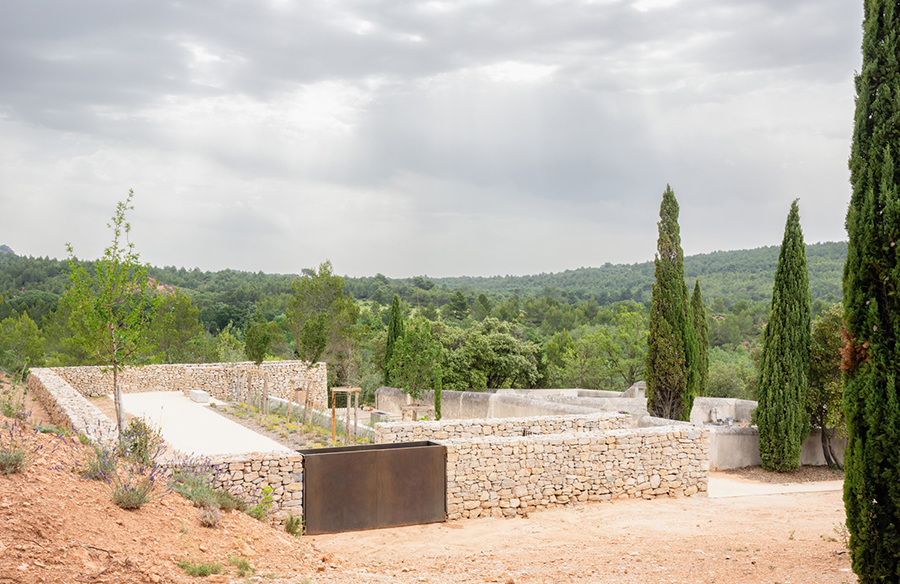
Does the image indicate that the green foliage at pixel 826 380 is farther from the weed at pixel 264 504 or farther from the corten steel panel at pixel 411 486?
the weed at pixel 264 504

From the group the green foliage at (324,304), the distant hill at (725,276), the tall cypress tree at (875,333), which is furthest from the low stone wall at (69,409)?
the distant hill at (725,276)

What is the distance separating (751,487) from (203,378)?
21.9 metres

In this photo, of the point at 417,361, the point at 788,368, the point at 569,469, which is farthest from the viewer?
the point at 417,361

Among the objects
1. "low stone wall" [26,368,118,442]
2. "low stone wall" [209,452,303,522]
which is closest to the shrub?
"low stone wall" [26,368,118,442]

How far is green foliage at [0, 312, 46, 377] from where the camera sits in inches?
1380

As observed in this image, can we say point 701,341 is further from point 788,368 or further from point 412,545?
point 412,545

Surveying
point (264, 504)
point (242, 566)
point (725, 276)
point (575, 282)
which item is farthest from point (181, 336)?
point (575, 282)

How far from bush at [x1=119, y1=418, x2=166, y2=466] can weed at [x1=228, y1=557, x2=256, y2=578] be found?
9.20 feet

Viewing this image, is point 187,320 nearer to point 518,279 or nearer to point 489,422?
point 489,422

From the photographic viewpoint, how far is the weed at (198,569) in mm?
6461

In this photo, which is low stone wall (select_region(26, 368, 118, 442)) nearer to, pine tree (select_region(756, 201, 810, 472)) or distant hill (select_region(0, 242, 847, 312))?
pine tree (select_region(756, 201, 810, 472))

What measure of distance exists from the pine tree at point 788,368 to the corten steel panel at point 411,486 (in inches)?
367

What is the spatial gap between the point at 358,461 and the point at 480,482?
221cm

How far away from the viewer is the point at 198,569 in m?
6.52
